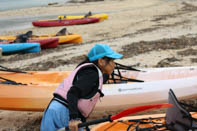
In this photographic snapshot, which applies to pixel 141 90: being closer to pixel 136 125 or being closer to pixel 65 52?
pixel 136 125

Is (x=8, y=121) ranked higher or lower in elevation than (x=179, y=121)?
lower

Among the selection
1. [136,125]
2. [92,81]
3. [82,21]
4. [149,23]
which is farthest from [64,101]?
[82,21]

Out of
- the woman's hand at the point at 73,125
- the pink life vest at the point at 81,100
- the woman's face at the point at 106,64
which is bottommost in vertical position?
the woman's hand at the point at 73,125

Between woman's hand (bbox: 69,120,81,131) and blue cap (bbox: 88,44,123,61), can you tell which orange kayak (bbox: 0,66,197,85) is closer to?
blue cap (bbox: 88,44,123,61)

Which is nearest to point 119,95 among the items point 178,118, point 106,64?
point 178,118

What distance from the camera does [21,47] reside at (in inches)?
389

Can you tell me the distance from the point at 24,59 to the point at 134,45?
3.40m

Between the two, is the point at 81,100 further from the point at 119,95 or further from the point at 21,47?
the point at 21,47

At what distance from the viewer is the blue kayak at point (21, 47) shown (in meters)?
9.88

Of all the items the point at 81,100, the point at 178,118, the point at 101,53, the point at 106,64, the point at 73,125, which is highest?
the point at 101,53

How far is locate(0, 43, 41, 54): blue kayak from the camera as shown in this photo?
32.4 feet

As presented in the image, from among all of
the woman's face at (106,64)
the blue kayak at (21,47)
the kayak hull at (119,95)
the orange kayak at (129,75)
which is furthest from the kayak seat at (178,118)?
the blue kayak at (21,47)

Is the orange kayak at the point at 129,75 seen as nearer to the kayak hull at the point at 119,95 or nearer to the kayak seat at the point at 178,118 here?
the kayak hull at the point at 119,95

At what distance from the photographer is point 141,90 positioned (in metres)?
4.35
